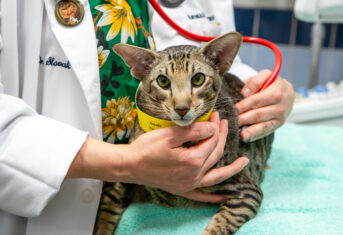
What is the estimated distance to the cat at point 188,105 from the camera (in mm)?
832

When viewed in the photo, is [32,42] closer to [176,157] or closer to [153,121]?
[153,121]

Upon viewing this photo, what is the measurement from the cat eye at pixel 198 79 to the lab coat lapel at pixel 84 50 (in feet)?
0.82

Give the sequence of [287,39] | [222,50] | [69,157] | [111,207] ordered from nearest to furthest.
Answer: [69,157]
[222,50]
[111,207]
[287,39]

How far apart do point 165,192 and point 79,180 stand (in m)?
0.24

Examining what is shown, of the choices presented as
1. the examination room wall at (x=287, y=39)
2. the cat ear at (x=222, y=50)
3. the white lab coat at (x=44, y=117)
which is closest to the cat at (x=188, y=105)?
the cat ear at (x=222, y=50)

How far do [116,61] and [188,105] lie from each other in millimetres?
287

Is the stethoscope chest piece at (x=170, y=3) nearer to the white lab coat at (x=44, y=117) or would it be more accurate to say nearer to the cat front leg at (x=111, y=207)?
the white lab coat at (x=44, y=117)

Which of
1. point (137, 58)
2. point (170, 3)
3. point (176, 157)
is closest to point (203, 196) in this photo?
point (176, 157)

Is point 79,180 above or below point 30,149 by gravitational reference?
below

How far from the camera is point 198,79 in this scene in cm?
86

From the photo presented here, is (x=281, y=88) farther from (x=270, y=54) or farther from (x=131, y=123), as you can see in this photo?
(x=270, y=54)

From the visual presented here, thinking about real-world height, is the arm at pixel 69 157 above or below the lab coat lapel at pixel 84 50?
below

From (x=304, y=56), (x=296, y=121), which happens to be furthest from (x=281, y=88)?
(x=304, y=56)

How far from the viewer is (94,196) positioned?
92cm
